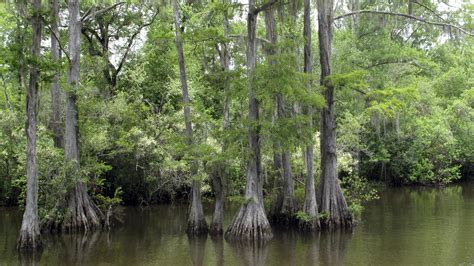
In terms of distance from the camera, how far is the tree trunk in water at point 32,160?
42.1 ft

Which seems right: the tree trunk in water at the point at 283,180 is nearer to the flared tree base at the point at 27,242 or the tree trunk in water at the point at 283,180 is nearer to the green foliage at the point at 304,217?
the green foliage at the point at 304,217

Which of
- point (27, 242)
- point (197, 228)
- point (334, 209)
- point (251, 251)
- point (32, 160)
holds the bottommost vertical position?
point (251, 251)

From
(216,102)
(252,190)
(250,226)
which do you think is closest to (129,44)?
(216,102)

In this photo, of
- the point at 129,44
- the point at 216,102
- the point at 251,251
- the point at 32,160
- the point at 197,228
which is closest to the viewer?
the point at 251,251

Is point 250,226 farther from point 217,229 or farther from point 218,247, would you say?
point 217,229

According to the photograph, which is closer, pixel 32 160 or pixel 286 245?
pixel 32 160

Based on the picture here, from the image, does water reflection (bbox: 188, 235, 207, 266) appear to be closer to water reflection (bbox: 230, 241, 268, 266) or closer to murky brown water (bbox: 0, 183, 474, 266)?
murky brown water (bbox: 0, 183, 474, 266)

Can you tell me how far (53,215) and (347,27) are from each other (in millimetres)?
17486

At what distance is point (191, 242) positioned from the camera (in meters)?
14.2

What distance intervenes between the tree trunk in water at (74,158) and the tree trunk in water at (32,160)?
9.00ft

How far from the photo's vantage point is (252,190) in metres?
14.3

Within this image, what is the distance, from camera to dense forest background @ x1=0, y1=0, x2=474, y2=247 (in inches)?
572

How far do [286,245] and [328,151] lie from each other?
389 centimetres

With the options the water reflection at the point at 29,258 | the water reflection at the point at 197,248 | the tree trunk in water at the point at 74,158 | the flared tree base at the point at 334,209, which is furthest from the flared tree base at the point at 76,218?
the flared tree base at the point at 334,209
